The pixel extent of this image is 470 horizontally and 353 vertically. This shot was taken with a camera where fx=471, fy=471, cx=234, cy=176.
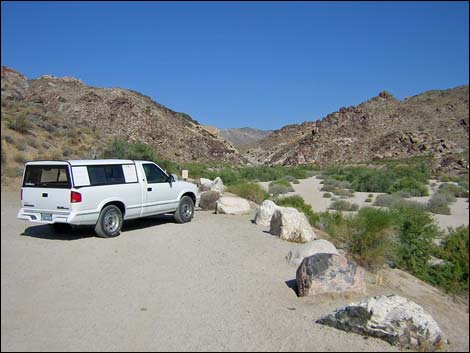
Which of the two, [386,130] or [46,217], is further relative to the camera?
[386,130]

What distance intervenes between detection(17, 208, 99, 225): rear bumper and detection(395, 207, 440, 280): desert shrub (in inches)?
288

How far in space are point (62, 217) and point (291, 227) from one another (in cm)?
582

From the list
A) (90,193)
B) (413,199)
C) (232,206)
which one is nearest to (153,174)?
(90,193)

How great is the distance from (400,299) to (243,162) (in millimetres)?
71035

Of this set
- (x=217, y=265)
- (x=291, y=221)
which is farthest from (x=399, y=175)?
(x=217, y=265)

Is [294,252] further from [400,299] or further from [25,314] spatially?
[25,314]

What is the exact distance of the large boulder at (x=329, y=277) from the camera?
25.6ft

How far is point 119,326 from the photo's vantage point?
5918mm

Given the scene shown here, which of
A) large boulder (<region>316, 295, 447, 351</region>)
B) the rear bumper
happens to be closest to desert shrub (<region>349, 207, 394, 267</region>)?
large boulder (<region>316, 295, 447, 351</region>)

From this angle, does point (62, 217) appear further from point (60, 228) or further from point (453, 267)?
point (453, 267)

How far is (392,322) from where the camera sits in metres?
5.92

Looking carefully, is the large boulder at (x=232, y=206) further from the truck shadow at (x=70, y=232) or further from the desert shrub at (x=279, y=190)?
the desert shrub at (x=279, y=190)

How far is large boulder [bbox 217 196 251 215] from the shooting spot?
16.5 metres

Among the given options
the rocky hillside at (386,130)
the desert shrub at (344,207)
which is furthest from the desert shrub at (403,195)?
the rocky hillside at (386,130)
